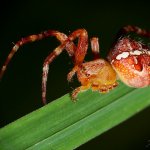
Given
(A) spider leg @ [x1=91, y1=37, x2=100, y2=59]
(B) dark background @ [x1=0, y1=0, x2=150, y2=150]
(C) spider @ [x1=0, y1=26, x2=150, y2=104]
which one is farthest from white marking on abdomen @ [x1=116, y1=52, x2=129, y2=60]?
(B) dark background @ [x1=0, y1=0, x2=150, y2=150]

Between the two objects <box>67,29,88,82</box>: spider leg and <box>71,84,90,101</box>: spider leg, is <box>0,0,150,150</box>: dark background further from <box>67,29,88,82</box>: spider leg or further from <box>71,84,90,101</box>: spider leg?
<box>71,84,90,101</box>: spider leg

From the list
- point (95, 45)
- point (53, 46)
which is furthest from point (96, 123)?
point (53, 46)

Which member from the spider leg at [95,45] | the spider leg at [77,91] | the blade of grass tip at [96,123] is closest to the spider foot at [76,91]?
the spider leg at [77,91]

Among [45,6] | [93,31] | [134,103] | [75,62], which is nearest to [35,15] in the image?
[45,6]

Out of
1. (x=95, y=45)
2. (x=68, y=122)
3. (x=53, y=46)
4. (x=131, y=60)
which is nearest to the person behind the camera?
(x=68, y=122)

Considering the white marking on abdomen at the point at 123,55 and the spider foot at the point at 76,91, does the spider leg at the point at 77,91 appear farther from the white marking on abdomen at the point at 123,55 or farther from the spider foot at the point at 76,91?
the white marking on abdomen at the point at 123,55

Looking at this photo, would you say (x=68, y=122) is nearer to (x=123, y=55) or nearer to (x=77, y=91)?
(x=77, y=91)

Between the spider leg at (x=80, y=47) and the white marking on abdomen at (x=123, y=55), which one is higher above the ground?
the spider leg at (x=80, y=47)
